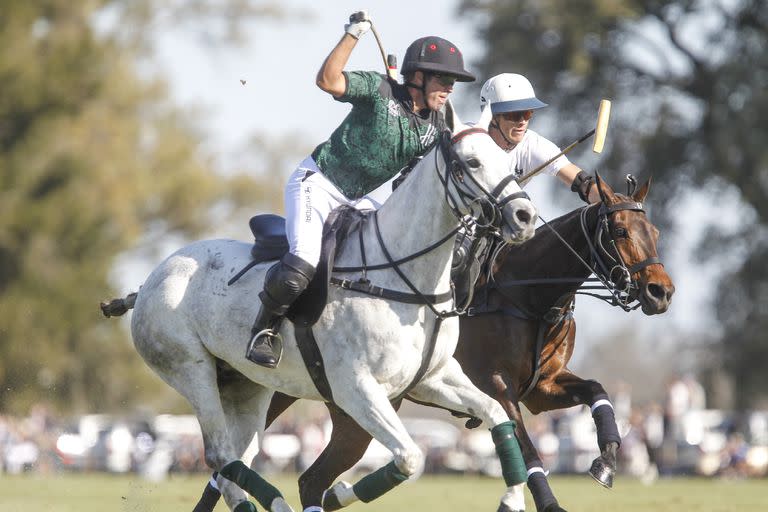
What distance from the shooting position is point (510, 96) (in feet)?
28.9

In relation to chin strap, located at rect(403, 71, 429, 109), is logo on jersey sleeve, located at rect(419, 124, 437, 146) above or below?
below

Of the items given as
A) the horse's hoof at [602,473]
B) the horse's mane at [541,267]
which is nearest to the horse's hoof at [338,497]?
the horse's hoof at [602,473]

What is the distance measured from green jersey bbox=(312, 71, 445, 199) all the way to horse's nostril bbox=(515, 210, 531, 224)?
3.27ft

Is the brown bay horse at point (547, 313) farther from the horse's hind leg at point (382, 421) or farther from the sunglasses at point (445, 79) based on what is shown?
the sunglasses at point (445, 79)

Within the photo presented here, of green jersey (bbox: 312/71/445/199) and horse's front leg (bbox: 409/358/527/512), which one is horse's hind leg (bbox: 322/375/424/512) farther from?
green jersey (bbox: 312/71/445/199)

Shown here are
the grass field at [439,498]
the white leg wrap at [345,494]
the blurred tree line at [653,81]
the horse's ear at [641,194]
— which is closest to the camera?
the white leg wrap at [345,494]

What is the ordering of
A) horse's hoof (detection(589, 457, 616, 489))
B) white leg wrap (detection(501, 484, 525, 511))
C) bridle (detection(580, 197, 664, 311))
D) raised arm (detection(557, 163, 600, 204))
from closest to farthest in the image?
white leg wrap (detection(501, 484, 525, 511)) → horse's hoof (detection(589, 457, 616, 489)) → bridle (detection(580, 197, 664, 311)) → raised arm (detection(557, 163, 600, 204))

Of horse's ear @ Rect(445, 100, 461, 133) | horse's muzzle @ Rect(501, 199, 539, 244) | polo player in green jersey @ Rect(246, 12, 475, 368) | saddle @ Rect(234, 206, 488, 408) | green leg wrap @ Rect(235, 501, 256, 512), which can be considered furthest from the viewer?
green leg wrap @ Rect(235, 501, 256, 512)

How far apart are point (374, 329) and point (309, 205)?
2.87ft

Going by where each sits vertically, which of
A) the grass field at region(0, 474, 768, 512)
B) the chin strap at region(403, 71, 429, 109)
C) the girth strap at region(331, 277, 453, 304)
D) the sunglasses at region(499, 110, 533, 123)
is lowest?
the grass field at region(0, 474, 768, 512)

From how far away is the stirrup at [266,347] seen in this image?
740 centimetres

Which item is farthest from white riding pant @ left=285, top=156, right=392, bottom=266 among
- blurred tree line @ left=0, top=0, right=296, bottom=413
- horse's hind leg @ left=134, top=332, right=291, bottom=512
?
blurred tree line @ left=0, top=0, right=296, bottom=413

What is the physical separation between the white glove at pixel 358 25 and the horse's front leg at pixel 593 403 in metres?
2.91

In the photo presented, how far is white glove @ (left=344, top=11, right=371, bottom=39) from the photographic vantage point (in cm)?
720
